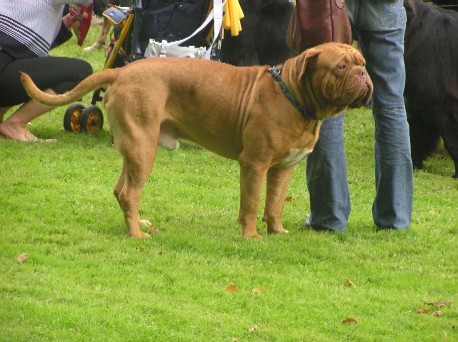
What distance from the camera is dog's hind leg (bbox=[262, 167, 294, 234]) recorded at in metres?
6.23

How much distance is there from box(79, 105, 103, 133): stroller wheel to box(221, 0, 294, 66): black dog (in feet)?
4.81

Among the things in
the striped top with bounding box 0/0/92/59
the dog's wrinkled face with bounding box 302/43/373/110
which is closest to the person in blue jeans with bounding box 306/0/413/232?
the dog's wrinkled face with bounding box 302/43/373/110

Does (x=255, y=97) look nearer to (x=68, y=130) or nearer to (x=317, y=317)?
(x=317, y=317)

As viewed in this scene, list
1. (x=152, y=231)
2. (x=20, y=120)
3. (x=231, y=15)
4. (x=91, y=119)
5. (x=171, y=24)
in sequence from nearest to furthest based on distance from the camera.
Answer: (x=152, y=231) < (x=171, y=24) < (x=231, y=15) < (x=20, y=120) < (x=91, y=119)

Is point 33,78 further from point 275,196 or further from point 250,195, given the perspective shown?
point 250,195

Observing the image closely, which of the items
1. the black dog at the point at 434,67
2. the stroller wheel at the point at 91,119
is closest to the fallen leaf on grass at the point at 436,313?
the black dog at the point at 434,67

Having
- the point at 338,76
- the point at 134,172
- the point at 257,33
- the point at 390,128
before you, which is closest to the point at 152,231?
the point at 134,172

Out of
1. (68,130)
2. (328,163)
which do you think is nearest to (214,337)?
(328,163)

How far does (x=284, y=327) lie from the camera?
183 inches

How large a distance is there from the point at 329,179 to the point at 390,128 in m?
0.52

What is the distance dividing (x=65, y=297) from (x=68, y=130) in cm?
503

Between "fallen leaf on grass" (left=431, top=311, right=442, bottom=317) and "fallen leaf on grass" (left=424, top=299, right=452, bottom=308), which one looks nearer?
"fallen leaf on grass" (left=431, top=311, right=442, bottom=317)

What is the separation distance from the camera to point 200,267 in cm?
546

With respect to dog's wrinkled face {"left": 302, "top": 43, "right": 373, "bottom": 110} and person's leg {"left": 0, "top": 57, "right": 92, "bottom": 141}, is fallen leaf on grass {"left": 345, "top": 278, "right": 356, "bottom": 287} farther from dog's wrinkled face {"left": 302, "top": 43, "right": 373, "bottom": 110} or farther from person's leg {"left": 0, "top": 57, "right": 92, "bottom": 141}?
person's leg {"left": 0, "top": 57, "right": 92, "bottom": 141}
